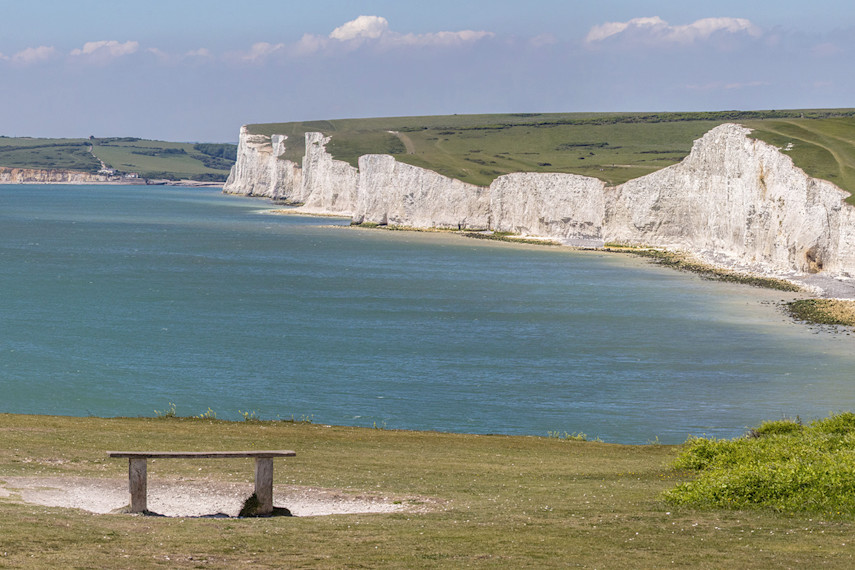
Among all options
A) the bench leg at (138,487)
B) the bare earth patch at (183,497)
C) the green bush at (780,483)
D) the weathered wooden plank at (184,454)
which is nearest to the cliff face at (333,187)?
the bare earth patch at (183,497)

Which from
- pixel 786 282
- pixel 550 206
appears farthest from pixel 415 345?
pixel 550 206

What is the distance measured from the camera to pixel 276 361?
4303 centimetres

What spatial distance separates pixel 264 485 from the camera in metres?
14.7

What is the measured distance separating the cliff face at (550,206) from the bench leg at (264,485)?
324ft

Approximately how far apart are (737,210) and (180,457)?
7900 cm

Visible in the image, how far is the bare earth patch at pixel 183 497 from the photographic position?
14.9 metres

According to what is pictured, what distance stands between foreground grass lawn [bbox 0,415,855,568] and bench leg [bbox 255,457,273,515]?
0.66 m

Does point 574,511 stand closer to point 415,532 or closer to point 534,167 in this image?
point 415,532

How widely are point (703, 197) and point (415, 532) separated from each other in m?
89.8

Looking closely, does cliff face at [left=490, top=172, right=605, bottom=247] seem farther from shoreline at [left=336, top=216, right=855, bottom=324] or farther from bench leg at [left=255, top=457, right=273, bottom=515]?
bench leg at [left=255, top=457, right=273, bottom=515]

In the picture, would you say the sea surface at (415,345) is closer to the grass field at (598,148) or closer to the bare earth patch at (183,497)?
the bare earth patch at (183,497)

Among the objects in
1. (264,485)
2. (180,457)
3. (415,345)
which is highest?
(180,457)

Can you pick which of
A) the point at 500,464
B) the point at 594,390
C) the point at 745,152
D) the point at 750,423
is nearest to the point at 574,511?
the point at 500,464

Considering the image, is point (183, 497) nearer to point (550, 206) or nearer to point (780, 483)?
point (780, 483)
